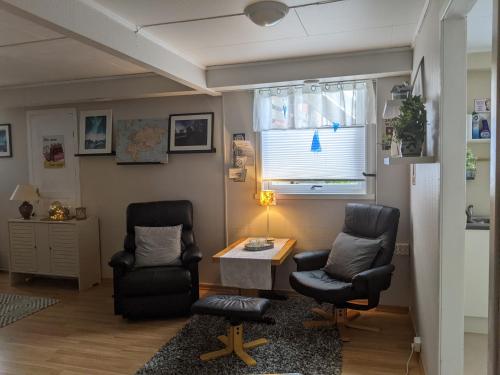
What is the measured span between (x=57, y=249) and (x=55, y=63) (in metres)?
2.10

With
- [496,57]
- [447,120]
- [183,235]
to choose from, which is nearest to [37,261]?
[183,235]

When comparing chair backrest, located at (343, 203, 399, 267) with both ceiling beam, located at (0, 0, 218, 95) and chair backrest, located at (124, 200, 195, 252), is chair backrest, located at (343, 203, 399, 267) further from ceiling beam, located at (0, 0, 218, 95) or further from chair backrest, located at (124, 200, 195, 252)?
ceiling beam, located at (0, 0, 218, 95)

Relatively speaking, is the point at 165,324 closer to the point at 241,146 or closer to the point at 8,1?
the point at 241,146

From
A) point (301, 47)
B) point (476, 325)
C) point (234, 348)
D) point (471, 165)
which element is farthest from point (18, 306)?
point (471, 165)

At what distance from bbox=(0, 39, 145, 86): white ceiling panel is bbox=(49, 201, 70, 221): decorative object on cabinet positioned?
145 cm

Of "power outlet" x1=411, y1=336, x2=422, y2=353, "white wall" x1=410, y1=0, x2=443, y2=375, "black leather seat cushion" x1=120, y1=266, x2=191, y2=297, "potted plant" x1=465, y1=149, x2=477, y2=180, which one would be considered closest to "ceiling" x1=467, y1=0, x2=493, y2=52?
"white wall" x1=410, y1=0, x2=443, y2=375

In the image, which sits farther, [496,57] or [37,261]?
[37,261]

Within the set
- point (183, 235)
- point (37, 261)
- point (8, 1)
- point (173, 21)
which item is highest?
point (173, 21)

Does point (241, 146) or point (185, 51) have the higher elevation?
point (185, 51)

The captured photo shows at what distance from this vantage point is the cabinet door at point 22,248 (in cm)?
451

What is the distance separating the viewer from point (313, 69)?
11.6 ft

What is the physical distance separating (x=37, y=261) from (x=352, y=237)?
3.59 metres

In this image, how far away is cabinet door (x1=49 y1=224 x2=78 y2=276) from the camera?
4332 millimetres

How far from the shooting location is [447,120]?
181cm
